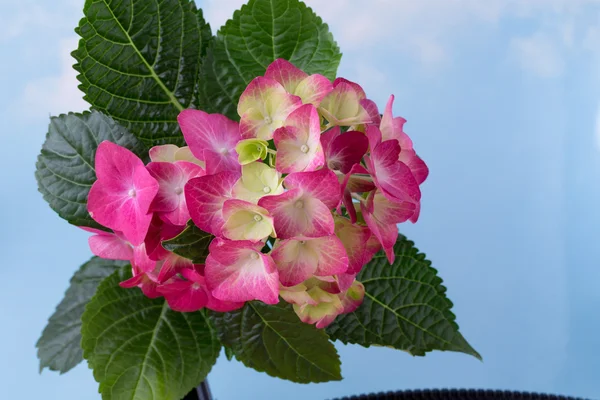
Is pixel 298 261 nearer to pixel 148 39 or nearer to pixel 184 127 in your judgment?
pixel 184 127

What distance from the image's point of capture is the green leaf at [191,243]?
0.49 meters

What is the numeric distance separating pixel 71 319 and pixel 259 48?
0.34 metres

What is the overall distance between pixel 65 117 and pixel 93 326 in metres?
0.18

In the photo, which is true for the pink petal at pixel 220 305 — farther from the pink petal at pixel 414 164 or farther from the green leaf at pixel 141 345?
the pink petal at pixel 414 164

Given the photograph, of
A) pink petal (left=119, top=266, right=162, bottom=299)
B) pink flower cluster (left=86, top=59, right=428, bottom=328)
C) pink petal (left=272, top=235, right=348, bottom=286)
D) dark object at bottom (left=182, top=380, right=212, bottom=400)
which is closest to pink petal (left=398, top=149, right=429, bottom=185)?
pink flower cluster (left=86, top=59, right=428, bottom=328)

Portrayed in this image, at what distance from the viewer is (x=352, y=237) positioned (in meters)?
0.47

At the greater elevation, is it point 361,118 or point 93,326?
point 361,118

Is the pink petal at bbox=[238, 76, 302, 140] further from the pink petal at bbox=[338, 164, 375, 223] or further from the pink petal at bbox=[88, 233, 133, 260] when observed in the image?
the pink petal at bbox=[88, 233, 133, 260]

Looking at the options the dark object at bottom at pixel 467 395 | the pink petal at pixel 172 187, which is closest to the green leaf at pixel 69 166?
the pink petal at pixel 172 187

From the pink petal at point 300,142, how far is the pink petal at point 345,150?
0.01 m

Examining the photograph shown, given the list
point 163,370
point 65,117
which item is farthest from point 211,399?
point 65,117

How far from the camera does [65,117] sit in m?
0.56

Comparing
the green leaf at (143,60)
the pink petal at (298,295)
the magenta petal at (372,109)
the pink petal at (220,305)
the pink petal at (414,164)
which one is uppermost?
the green leaf at (143,60)

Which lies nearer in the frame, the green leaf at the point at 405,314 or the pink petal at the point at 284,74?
the pink petal at the point at 284,74
